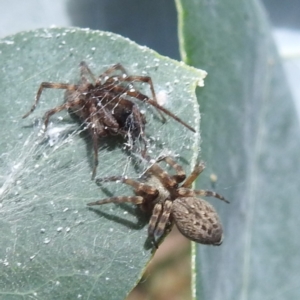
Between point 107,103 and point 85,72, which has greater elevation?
point 85,72

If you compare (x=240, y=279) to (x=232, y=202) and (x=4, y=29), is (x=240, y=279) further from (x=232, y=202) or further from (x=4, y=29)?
(x=4, y=29)

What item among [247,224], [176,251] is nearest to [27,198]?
[247,224]

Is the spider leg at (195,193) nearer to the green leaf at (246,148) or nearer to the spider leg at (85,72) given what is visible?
the green leaf at (246,148)

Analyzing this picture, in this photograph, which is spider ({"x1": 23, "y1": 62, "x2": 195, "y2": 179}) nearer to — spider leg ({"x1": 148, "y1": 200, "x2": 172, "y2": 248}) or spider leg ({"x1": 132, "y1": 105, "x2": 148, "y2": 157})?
spider leg ({"x1": 132, "y1": 105, "x2": 148, "y2": 157})

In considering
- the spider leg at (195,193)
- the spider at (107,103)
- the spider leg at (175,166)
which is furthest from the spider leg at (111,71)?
the spider leg at (195,193)

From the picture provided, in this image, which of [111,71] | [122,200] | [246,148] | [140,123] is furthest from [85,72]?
[246,148]

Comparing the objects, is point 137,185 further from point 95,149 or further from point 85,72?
point 85,72
